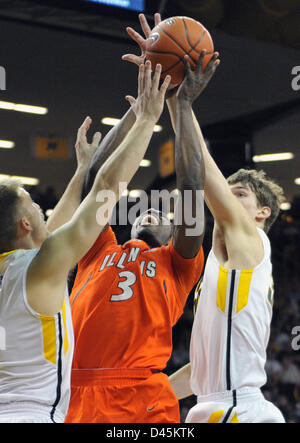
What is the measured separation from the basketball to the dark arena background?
14.3ft

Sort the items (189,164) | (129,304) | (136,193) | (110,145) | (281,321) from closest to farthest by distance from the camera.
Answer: (189,164), (129,304), (110,145), (136,193), (281,321)

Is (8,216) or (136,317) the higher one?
(8,216)

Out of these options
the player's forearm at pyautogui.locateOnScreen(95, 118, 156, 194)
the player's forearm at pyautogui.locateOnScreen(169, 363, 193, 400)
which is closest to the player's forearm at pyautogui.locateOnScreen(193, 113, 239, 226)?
the player's forearm at pyautogui.locateOnScreen(95, 118, 156, 194)

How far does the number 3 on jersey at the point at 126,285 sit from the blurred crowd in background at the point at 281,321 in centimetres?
699

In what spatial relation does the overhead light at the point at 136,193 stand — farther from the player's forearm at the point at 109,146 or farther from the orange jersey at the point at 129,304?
the orange jersey at the point at 129,304

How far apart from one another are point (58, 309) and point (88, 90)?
7.79 m

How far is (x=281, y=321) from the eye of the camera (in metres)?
11.9

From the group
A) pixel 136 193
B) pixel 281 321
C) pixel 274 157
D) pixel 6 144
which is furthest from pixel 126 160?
pixel 281 321

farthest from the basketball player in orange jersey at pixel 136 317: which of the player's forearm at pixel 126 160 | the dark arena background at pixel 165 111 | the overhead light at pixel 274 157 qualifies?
the overhead light at pixel 274 157

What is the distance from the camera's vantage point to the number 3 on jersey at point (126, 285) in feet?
9.39

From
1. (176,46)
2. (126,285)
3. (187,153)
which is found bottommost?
(126,285)

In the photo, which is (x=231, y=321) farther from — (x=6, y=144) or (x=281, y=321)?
(x=281, y=321)

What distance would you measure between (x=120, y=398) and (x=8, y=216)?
1013mm

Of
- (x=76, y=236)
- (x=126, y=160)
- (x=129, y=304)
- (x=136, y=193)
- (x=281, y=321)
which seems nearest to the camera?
(x=76, y=236)
